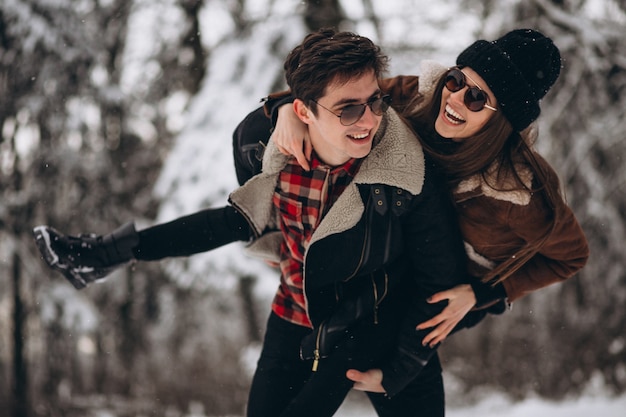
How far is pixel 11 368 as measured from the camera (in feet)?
20.7

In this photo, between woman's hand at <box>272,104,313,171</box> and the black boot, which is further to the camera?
the black boot

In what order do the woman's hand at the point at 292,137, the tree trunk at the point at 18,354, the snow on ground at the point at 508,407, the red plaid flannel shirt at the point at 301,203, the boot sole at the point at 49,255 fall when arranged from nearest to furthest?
1. the woman's hand at the point at 292,137
2. the red plaid flannel shirt at the point at 301,203
3. the boot sole at the point at 49,255
4. the snow on ground at the point at 508,407
5. the tree trunk at the point at 18,354

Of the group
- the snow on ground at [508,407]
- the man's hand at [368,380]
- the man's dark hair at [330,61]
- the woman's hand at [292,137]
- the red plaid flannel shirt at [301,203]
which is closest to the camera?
the man's dark hair at [330,61]

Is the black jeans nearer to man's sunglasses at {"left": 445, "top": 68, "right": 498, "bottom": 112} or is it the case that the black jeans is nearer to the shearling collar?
the shearling collar

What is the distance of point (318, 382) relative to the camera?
7.16ft

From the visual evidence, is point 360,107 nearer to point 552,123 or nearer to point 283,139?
point 283,139

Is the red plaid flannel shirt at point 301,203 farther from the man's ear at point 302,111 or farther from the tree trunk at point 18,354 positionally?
the tree trunk at point 18,354

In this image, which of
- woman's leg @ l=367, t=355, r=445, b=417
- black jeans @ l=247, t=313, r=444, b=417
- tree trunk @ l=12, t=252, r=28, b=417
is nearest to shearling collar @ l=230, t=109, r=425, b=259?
black jeans @ l=247, t=313, r=444, b=417

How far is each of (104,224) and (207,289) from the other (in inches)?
52.7

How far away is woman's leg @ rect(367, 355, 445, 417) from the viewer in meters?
2.26

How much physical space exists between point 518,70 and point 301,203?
88cm

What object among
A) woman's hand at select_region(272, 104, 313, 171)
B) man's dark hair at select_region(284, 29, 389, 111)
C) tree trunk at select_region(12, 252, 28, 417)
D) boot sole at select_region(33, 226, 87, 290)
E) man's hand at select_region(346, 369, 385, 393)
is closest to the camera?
man's dark hair at select_region(284, 29, 389, 111)

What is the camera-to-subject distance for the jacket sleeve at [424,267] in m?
1.99

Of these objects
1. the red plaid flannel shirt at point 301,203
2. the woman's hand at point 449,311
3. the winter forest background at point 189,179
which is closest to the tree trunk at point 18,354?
the winter forest background at point 189,179
